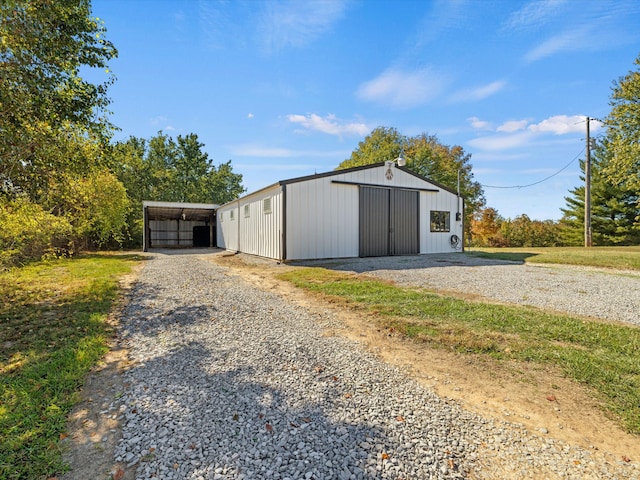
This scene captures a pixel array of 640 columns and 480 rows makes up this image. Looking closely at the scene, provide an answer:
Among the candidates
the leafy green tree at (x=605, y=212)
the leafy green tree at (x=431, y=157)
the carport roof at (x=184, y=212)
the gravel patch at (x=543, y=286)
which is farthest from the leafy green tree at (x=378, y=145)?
the gravel patch at (x=543, y=286)

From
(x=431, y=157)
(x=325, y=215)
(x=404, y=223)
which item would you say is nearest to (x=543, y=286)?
(x=325, y=215)

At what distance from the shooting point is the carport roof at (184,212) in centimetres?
1914

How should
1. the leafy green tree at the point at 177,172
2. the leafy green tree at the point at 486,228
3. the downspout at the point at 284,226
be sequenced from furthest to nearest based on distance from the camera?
the leafy green tree at the point at 486,228
the leafy green tree at the point at 177,172
the downspout at the point at 284,226

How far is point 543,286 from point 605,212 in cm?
2749

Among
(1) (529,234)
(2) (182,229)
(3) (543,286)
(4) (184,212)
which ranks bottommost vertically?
(3) (543,286)

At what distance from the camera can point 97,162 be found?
5.96 m

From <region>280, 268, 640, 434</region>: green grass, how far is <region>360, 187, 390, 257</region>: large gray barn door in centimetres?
697

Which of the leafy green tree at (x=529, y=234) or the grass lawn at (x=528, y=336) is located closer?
the grass lawn at (x=528, y=336)

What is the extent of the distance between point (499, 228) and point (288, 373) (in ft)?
105

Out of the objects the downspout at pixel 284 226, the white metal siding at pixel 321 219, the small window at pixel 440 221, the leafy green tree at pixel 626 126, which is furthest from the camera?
the leafy green tree at pixel 626 126

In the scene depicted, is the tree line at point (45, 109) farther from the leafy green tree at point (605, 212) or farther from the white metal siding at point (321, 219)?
the leafy green tree at point (605, 212)

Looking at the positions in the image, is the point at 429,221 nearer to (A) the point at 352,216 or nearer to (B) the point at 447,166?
(A) the point at 352,216

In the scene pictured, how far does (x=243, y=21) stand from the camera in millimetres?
7801

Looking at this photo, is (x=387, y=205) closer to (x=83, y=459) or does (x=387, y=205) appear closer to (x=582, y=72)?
(x=582, y=72)
